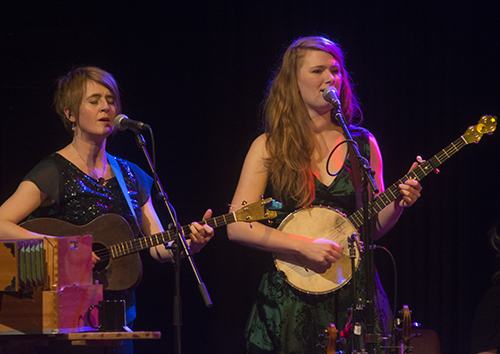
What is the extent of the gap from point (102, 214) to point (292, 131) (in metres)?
1.31

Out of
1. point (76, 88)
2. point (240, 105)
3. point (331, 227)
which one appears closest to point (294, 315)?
point (331, 227)

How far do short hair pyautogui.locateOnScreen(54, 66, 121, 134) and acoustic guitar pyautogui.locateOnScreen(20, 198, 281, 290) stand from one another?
28.8 inches

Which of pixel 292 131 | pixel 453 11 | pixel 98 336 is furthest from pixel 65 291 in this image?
pixel 453 11

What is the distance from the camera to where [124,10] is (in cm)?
500

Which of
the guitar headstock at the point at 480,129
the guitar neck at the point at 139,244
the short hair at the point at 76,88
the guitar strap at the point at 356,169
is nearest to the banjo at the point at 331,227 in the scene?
the guitar headstock at the point at 480,129

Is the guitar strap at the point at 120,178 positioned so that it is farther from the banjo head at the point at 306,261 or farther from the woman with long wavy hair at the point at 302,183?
the banjo head at the point at 306,261

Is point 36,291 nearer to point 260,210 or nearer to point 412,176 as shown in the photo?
point 260,210

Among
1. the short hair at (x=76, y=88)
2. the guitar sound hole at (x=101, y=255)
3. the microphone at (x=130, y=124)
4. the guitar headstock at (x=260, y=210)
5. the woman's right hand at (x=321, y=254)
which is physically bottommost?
the woman's right hand at (x=321, y=254)

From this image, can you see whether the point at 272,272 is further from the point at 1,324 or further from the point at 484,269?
the point at 484,269

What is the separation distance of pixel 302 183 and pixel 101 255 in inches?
54.1

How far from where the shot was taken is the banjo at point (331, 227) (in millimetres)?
3119

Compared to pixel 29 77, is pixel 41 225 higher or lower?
lower

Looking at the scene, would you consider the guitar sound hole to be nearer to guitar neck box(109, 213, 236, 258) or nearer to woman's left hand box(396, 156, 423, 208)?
guitar neck box(109, 213, 236, 258)

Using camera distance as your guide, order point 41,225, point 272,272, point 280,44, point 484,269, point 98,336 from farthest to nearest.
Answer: point 280,44, point 484,269, point 41,225, point 272,272, point 98,336
